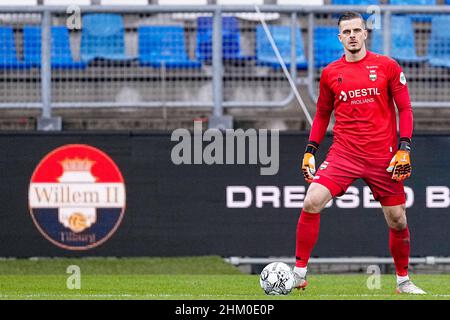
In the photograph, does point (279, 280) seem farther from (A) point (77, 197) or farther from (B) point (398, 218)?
(A) point (77, 197)

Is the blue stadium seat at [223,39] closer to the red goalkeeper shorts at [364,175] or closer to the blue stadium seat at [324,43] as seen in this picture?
the blue stadium seat at [324,43]

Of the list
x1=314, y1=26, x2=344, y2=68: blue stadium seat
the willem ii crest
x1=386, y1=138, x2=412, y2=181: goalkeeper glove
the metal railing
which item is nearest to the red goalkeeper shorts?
x1=386, y1=138, x2=412, y2=181: goalkeeper glove

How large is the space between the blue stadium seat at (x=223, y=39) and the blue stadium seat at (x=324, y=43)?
907 millimetres

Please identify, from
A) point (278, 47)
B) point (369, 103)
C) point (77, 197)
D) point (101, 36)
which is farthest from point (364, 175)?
point (101, 36)

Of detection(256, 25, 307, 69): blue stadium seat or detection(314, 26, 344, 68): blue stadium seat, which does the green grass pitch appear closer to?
detection(256, 25, 307, 69): blue stadium seat

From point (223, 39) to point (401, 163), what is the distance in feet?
18.5

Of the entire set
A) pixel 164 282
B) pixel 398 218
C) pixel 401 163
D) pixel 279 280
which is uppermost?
pixel 401 163

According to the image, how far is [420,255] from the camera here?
15875 millimetres

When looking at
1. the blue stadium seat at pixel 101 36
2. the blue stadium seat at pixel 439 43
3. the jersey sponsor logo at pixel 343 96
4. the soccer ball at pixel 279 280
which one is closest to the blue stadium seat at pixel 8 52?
the blue stadium seat at pixel 101 36

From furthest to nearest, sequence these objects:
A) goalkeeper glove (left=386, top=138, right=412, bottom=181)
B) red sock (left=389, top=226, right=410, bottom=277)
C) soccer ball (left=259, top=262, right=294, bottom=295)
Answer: red sock (left=389, top=226, right=410, bottom=277) < goalkeeper glove (left=386, top=138, right=412, bottom=181) < soccer ball (left=259, top=262, right=294, bottom=295)

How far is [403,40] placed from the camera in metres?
16.9

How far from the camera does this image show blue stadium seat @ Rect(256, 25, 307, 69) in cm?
1656

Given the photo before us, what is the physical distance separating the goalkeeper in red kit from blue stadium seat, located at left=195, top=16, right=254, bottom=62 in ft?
16.2

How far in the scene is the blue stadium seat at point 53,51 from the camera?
16641 millimetres
